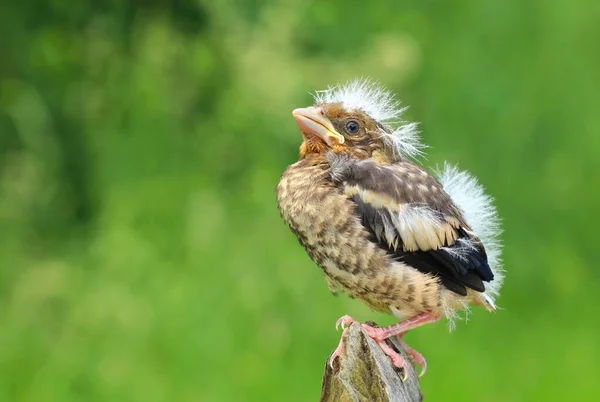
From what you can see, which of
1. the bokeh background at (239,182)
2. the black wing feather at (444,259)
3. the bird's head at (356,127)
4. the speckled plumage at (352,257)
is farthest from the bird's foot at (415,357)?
the bokeh background at (239,182)

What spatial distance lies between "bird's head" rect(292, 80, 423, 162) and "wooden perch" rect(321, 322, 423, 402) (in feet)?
2.87

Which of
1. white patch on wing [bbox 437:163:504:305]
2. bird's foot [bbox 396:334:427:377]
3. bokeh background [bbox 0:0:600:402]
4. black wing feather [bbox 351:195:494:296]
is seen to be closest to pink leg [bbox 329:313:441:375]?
bird's foot [bbox 396:334:427:377]

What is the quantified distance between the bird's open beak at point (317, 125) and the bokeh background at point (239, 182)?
234cm

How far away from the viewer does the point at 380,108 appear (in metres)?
3.99

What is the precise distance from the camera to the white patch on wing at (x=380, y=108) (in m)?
3.94

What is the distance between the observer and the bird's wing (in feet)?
11.8

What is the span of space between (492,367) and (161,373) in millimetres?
1857

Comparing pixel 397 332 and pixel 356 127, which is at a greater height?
pixel 356 127

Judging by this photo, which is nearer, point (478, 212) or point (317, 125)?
point (317, 125)

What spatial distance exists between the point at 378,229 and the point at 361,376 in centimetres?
65

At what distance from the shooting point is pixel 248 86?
23.1 ft

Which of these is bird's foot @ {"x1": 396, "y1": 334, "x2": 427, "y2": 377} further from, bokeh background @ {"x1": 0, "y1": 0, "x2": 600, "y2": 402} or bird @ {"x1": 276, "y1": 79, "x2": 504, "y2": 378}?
bokeh background @ {"x1": 0, "y1": 0, "x2": 600, "y2": 402}

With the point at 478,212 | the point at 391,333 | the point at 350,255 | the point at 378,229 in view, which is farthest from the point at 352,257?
the point at 478,212

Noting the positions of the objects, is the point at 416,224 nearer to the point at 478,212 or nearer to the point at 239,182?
the point at 478,212
